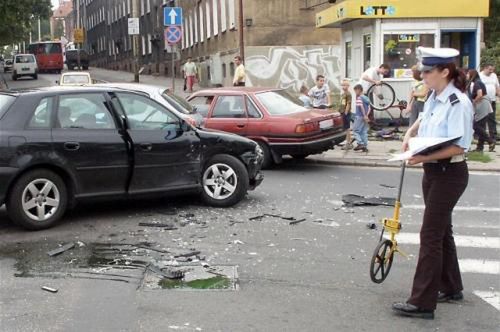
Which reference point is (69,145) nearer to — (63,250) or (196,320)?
(63,250)

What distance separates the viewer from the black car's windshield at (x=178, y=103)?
38.5 feet

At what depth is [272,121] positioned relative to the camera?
11500 millimetres

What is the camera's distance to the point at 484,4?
16516mm

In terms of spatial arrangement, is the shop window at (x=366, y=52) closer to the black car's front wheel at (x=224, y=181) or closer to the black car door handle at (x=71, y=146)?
the black car's front wheel at (x=224, y=181)

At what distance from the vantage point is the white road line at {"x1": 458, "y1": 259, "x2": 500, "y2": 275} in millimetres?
5879

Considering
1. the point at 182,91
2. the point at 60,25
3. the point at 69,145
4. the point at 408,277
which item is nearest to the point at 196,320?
the point at 408,277

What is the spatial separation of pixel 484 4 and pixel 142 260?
13.3 metres

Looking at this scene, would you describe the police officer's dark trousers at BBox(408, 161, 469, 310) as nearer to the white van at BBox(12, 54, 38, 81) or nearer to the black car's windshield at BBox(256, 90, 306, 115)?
the black car's windshield at BBox(256, 90, 306, 115)

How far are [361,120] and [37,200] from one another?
7.94 m

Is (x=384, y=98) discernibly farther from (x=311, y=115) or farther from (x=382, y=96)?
(x=311, y=115)

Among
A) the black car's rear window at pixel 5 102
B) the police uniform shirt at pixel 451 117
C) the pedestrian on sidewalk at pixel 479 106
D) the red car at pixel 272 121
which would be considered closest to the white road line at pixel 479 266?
the police uniform shirt at pixel 451 117

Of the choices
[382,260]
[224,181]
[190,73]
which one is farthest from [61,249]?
[190,73]

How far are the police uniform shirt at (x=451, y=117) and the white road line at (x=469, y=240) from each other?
2538 mm

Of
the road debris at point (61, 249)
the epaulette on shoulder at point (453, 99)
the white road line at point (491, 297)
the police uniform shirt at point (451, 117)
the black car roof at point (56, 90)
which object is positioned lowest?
the white road line at point (491, 297)
